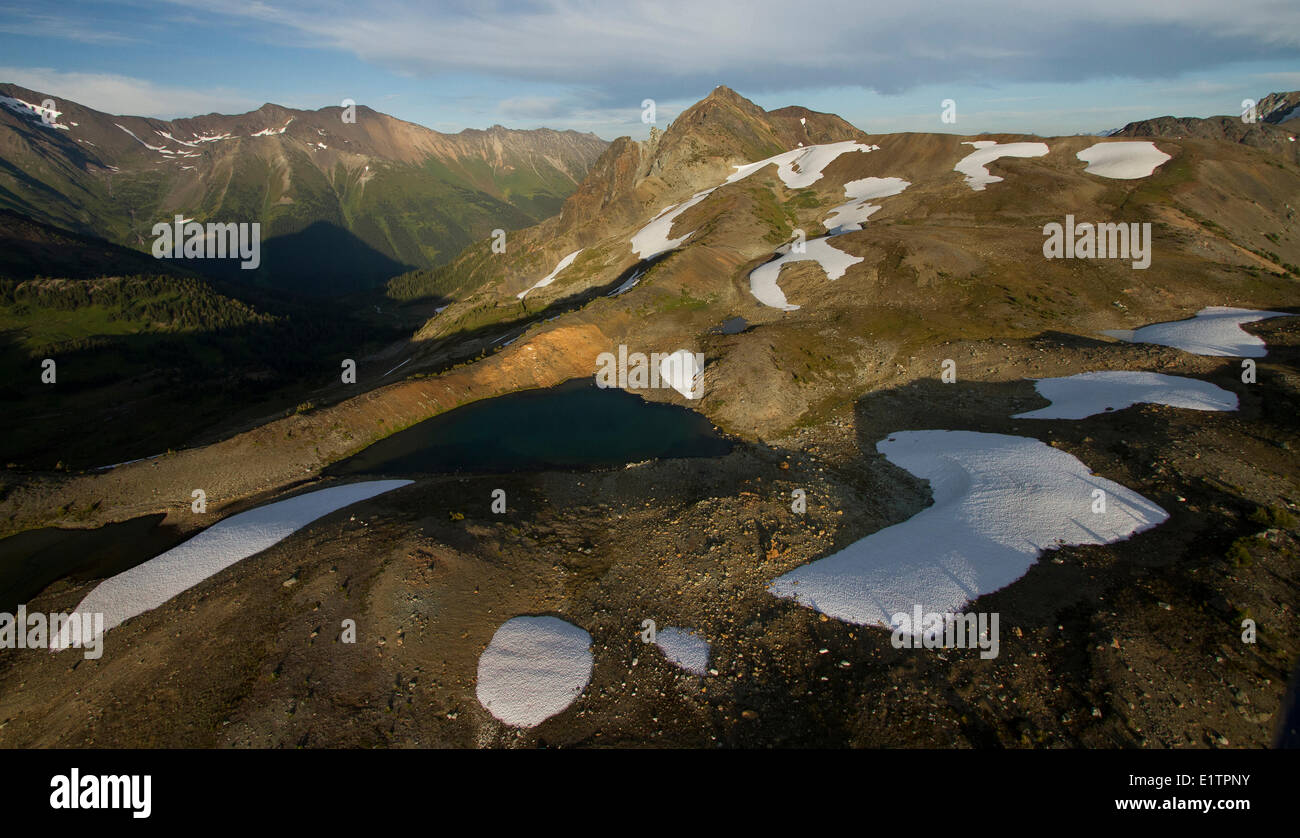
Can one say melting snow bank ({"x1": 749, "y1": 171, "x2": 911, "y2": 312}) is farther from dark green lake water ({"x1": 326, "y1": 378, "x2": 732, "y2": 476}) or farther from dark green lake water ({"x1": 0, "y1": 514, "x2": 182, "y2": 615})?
dark green lake water ({"x1": 0, "y1": 514, "x2": 182, "y2": 615})

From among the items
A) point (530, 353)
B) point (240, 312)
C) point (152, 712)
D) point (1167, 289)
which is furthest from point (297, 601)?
point (240, 312)

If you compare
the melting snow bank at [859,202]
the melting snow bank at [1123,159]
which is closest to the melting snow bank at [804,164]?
the melting snow bank at [859,202]

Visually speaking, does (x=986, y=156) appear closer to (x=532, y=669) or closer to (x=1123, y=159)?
(x=1123, y=159)

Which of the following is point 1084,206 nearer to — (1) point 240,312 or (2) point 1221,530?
(2) point 1221,530

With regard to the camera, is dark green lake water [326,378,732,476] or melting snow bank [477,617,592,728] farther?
dark green lake water [326,378,732,476]

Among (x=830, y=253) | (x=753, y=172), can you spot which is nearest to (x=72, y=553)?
(x=830, y=253)

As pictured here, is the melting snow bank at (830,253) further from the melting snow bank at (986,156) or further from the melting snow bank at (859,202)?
the melting snow bank at (986,156)

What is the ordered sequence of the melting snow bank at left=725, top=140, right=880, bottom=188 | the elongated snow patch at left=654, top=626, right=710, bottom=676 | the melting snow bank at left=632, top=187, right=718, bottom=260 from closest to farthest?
the elongated snow patch at left=654, top=626, right=710, bottom=676 → the melting snow bank at left=632, top=187, right=718, bottom=260 → the melting snow bank at left=725, top=140, right=880, bottom=188

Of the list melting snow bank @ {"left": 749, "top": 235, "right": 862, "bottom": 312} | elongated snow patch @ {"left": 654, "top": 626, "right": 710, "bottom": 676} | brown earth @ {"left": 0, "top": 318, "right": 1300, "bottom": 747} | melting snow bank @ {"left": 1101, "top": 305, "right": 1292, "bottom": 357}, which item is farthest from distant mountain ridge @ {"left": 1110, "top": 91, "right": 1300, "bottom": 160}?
elongated snow patch @ {"left": 654, "top": 626, "right": 710, "bottom": 676}

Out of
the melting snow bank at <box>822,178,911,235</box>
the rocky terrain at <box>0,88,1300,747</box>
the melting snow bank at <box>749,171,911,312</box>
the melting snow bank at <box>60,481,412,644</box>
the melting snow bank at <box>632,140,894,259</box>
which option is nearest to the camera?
the rocky terrain at <box>0,88,1300,747</box>
